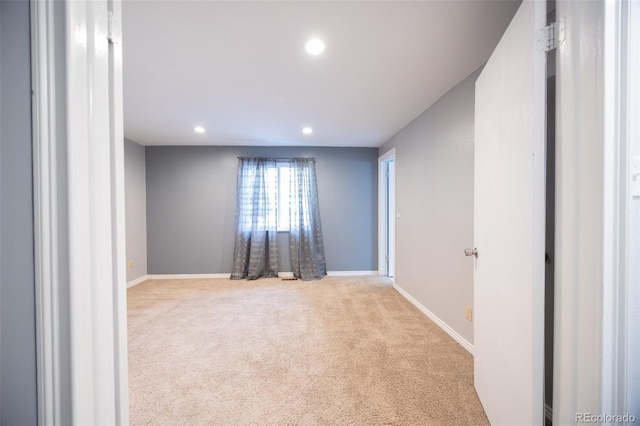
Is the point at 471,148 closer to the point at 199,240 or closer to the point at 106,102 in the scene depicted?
the point at 106,102

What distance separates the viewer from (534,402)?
0.96 m

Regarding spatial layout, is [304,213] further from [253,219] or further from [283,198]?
[253,219]

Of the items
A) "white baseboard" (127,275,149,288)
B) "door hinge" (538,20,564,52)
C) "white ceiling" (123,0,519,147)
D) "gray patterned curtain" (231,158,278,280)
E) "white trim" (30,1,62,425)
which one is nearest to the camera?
"white trim" (30,1,62,425)

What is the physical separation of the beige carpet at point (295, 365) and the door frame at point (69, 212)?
1.13 meters

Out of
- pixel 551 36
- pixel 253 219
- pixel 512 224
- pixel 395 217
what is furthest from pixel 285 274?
pixel 551 36

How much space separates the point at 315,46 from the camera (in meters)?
1.63

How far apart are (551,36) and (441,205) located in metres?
1.69

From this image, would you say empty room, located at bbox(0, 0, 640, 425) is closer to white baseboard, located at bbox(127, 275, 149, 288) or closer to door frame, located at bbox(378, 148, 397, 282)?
white baseboard, located at bbox(127, 275, 149, 288)

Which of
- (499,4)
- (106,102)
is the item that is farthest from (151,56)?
(499,4)

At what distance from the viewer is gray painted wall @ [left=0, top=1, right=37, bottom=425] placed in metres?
0.51

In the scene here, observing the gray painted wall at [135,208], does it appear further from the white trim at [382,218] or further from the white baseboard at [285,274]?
the white trim at [382,218]

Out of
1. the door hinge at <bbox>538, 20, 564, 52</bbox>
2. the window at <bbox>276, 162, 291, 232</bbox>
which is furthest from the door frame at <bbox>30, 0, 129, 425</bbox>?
the window at <bbox>276, 162, 291, 232</bbox>

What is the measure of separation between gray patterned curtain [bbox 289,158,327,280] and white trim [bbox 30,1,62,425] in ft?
12.4

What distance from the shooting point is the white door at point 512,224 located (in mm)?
940
